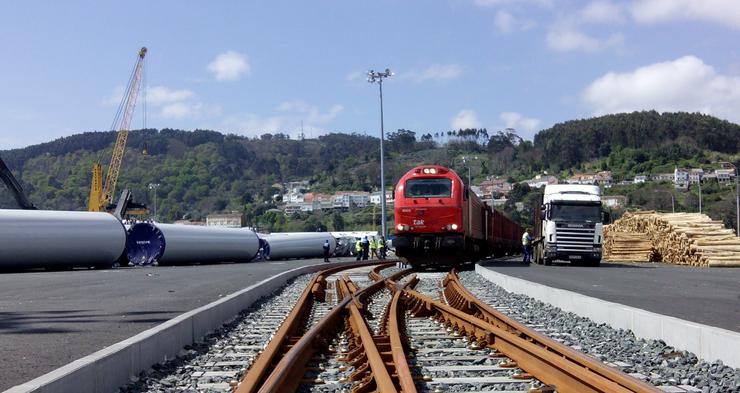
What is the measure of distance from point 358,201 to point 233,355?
512ft

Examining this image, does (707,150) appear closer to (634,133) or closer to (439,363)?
(634,133)

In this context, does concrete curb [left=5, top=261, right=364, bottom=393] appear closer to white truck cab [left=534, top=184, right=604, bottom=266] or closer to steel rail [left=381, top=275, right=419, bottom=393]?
steel rail [left=381, top=275, right=419, bottom=393]

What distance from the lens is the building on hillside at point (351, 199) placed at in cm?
16327

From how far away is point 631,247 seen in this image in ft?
139

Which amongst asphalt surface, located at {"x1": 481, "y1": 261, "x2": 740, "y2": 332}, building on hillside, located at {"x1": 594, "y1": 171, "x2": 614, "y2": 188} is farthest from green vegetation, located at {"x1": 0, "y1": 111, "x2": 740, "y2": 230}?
asphalt surface, located at {"x1": 481, "y1": 261, "x2": 740, "y2": 332}

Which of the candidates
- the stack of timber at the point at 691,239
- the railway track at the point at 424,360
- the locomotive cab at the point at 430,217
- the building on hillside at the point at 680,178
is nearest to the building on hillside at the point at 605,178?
the building on hillside at the point at 680,178

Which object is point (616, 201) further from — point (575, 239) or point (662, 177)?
point (575, 239)

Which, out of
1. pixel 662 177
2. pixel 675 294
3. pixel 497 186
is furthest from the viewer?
pixel 497 186

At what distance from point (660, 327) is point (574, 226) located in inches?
925

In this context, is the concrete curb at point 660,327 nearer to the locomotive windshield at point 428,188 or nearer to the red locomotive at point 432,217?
the red locomotive at point 432,217

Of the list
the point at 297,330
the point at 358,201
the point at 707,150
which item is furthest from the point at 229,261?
the point at 707,150

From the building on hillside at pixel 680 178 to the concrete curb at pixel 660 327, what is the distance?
393 ft

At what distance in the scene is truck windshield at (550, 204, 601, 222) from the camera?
33031mm

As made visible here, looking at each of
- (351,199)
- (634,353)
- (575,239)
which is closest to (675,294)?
(634,353)
